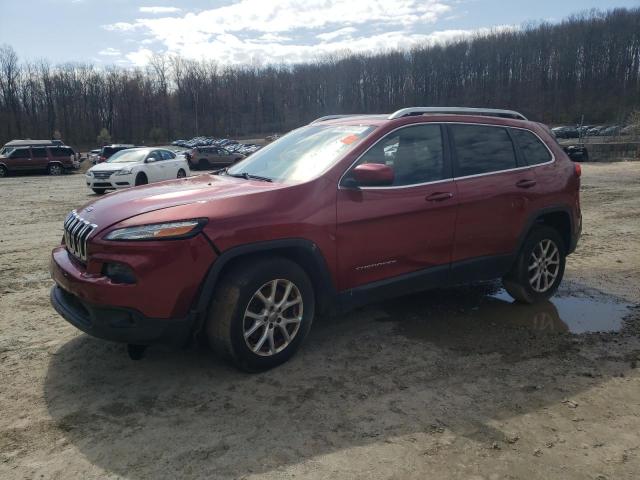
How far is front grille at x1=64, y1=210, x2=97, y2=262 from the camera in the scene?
3.48m

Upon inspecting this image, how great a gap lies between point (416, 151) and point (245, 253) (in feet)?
5.99

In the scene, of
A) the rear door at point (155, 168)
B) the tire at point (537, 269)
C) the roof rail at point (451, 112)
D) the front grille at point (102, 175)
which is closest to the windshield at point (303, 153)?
the roof rail at point (451, 112)

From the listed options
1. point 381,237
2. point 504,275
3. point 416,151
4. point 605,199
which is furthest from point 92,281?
point 605,199

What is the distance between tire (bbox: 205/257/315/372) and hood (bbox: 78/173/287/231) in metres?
0.54

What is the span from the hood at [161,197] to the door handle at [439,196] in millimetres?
1281

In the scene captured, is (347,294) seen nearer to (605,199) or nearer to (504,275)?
(504,275)

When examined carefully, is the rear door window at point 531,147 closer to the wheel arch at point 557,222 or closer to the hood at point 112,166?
the wheel arch at point 557,222

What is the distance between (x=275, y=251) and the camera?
373 centimetres

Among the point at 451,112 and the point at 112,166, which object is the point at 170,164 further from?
the point at 451,112

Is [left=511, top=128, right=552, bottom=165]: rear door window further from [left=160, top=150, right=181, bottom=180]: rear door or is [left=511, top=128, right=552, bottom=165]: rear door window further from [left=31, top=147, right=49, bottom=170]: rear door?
[left=31, top=147, right=49, bottom=170]: rear door

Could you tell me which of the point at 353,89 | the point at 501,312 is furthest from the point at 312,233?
the point at 353,89

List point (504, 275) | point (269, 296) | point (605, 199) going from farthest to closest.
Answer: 1. point (605, 199)
2. point (504, 275)
3. point (269, 296)

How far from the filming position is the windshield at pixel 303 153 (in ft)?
13.5

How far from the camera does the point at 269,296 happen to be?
12.0 ft
